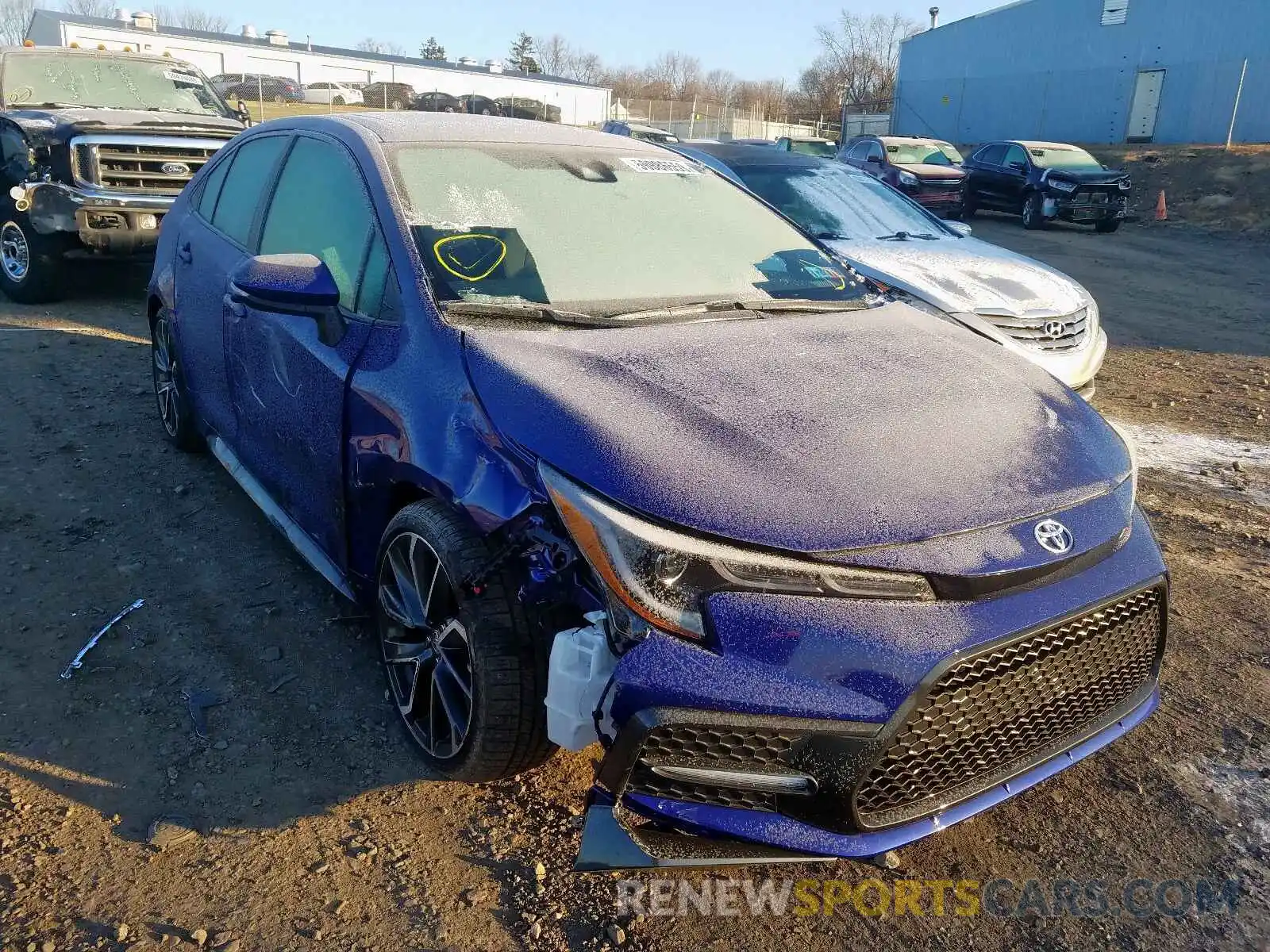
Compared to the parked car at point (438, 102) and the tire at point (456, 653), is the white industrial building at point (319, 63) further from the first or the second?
the tire at point (456, 653)

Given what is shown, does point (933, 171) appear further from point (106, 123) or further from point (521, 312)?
point (521, 312)

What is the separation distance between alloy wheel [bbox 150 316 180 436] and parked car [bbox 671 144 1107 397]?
2.92 meters

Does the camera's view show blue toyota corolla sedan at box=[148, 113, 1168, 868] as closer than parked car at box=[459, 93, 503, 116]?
Yes

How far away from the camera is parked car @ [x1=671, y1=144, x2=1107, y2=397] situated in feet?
18.8

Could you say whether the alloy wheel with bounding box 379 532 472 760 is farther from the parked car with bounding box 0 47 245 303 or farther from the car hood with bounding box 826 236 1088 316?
Result: the parked car with bounding box 0 47 245 303

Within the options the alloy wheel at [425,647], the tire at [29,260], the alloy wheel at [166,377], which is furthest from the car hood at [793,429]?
the tire at [29,260]

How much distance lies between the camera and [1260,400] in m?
6.80

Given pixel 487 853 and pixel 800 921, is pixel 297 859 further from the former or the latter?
pixel 800 921

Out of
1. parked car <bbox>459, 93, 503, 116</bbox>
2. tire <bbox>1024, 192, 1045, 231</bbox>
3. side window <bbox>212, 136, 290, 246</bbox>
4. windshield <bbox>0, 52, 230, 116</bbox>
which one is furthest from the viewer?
parked car <bbox>459, 93, 503, 116</bbox>

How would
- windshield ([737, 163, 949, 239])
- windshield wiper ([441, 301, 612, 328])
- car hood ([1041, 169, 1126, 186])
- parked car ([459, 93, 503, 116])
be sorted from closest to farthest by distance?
windshield wiper ([441, 301, 612, 328]) < windshield ([737, 163, 949, 239]) < car hood ([1041, 169, 1126, 186]) < parked car ([459, 93, 503, 116])

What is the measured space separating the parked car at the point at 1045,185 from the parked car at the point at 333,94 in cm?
2770

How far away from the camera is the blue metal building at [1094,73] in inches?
1097

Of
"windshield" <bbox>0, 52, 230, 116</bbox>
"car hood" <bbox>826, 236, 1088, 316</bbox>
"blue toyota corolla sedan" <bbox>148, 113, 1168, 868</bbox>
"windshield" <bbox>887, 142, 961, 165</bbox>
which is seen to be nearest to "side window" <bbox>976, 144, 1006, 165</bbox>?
"windshield" <bbox>887, 142, 961, 165</bbox>

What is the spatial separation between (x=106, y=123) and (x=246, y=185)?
492cm
